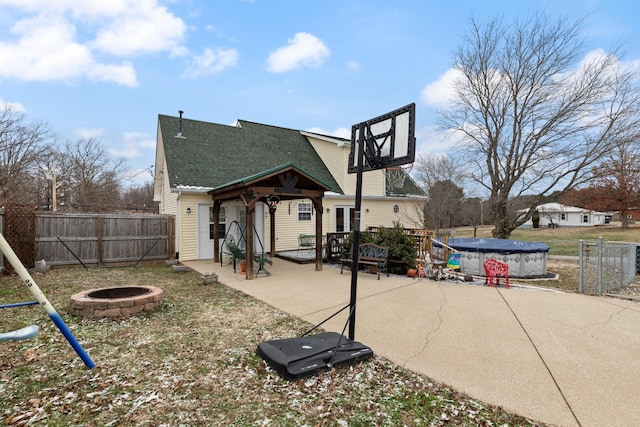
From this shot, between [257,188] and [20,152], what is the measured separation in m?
20.0

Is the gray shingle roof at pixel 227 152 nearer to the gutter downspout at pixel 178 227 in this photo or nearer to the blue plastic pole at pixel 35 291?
the gutter downspout at pixel 178 227

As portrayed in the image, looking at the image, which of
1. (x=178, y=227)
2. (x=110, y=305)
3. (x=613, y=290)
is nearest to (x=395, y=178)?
(x=613, y=290)

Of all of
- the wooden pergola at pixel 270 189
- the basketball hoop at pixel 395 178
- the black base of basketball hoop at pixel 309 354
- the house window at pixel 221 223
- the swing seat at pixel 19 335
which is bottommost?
the black base of basketball hoop at pixel 309 354

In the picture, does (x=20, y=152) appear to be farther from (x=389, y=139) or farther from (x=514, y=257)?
(x=514, y=257)

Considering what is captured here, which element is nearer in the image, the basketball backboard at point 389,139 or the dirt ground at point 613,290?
the basketball backboard at point 389,139

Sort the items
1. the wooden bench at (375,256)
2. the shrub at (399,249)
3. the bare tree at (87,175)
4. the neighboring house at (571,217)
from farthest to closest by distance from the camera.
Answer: the neighboring house at (571,217), the bare tree at (87,175), the shrub at (399,249), the wooden bench at (375,256)

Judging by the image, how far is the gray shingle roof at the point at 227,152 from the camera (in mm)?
11875

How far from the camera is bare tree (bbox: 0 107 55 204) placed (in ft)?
57.1

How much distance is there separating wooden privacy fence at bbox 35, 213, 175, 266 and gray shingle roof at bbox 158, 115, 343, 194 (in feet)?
6.23

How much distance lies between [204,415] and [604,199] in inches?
1619

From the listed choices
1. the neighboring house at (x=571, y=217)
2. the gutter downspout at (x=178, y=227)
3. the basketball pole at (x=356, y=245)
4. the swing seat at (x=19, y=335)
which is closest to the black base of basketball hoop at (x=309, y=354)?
the basketball pole at (x=356, y=245)

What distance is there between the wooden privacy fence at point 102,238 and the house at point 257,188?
69cm

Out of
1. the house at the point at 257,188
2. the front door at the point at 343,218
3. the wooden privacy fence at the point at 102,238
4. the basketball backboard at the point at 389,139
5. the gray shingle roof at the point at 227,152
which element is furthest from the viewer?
the front door at the point at 343,218

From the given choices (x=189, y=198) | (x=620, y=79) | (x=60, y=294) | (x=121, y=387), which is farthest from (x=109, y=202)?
(x=620, y=79)
